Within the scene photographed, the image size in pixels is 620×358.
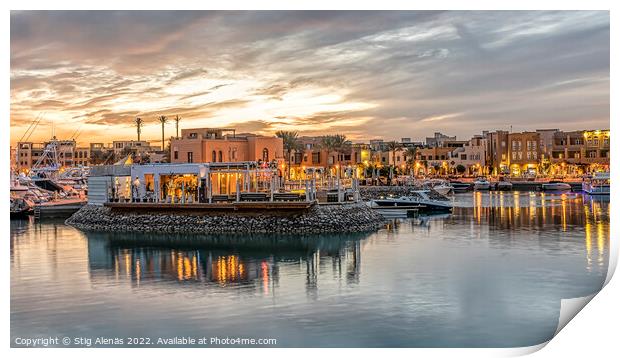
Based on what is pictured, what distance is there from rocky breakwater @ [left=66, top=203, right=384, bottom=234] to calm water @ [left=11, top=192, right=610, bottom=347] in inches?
40.0

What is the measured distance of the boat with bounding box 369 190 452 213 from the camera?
4127cm

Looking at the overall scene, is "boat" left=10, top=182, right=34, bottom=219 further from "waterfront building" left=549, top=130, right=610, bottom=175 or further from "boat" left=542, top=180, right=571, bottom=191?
"waterfront building" left=549, top=130, right=610, bottom=175

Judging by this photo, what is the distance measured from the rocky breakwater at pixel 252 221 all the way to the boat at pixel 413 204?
862 centimetres

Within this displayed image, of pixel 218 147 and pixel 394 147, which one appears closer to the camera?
pixel 218 147

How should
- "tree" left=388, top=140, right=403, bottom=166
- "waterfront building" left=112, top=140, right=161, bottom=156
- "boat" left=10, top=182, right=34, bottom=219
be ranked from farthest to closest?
"tree" left=388, top=140, right=403, bottom=166
"waterfront building" left=112, top=140, right=161, bottom=156
"boat" left=10, top=182, right=34, bottom=219

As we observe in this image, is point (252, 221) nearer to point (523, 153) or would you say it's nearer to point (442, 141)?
point (523, 153)

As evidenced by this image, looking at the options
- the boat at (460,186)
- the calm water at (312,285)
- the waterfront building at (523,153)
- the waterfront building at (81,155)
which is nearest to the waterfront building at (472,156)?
the waterfront building at (523,153)

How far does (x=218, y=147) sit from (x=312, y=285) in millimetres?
30175

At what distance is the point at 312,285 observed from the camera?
17859mm

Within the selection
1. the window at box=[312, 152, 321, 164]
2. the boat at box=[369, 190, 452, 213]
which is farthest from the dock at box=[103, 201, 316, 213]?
the window at box=[312, 152, 321, 164]

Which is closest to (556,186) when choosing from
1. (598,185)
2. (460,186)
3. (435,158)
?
(460,186)

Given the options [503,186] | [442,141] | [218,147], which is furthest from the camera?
[442,141]

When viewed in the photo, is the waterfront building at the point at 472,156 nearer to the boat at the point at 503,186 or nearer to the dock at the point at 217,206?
the boat at the point at 503,186
